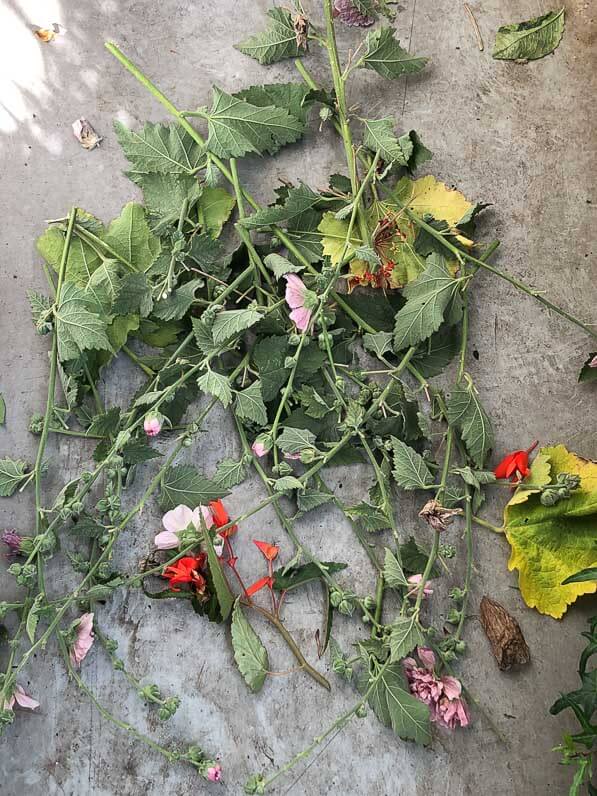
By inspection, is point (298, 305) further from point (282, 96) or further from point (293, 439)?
point (282, 96)

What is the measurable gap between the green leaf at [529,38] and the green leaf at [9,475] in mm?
1238

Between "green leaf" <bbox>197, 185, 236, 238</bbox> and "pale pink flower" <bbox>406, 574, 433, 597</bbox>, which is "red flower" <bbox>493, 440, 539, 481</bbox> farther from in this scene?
A: "green leaf" <bbox>197, 185, 236, 238</bbox>

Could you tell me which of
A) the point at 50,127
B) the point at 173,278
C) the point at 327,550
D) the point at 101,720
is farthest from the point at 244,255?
the point at 101,720

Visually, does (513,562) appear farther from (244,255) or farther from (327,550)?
(244,255)

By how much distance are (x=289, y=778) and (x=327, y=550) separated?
0.41 meters

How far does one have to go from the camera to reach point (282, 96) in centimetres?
155

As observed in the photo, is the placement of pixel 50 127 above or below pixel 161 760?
above

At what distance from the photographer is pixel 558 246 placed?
1619 mm

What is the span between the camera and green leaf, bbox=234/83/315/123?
1538mm

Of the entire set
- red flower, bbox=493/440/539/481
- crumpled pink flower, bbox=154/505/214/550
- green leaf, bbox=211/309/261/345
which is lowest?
red flower, bbox=493/440/539/481

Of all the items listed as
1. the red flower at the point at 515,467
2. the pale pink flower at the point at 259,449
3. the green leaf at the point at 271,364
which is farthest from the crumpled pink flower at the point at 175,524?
the red flower at the point at 515,467

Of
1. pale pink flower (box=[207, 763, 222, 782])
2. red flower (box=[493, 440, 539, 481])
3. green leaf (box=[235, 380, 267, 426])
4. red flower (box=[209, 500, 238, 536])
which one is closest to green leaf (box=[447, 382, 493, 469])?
red flower (box=[493, 440, 539, 481])

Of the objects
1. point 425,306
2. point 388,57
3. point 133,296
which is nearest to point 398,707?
point 425,306

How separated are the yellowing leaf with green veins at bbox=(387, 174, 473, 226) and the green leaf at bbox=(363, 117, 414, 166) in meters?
0.06
